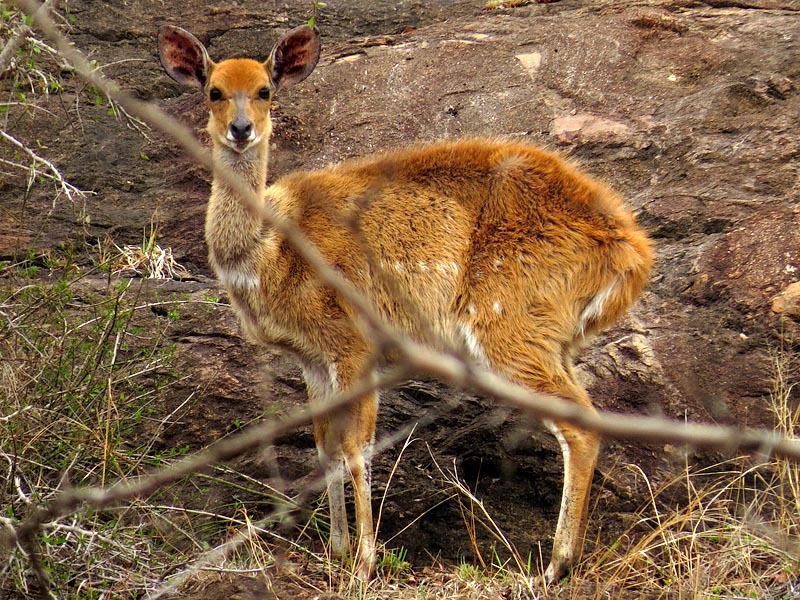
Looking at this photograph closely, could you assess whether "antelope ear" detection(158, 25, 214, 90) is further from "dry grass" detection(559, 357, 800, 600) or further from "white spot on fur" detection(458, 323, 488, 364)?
"dry grass" detection(559, 357, 800, 600)

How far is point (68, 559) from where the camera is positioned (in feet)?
15.8

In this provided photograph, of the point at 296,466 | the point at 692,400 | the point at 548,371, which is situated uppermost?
the point at 548,371

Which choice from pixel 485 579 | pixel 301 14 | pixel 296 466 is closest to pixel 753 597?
pixel 485 579

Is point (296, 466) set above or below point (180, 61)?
below

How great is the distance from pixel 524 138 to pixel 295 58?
2518mm

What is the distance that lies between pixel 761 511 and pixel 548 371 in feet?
4.24

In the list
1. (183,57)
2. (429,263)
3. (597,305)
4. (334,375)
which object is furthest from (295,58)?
(597,305)

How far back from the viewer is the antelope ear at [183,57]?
20.6ft

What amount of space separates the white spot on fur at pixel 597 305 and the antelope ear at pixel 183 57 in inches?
101

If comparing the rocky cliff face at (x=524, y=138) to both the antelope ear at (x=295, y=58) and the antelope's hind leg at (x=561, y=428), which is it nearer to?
the antelope's hind leg at (x=561, y=428)

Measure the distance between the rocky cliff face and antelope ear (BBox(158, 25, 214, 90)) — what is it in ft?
1.72

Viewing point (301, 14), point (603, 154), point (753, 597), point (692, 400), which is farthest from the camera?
point (301, 14)

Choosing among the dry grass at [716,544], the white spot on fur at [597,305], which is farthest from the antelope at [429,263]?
the dry grass at [716,544]

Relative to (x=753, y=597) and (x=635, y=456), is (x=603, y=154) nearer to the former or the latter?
(x=635, y=456)
